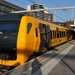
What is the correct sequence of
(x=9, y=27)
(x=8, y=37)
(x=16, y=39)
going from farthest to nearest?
(x=9, y=27) < (x=8, y=37) < (x=16, y=39)

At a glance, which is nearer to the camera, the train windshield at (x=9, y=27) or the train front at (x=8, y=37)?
the train front at (x=8, y=37)

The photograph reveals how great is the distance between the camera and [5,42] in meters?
11.9

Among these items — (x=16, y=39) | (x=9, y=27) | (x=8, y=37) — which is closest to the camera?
(x=16, y=39)

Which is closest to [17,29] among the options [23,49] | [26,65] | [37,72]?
[23,49]

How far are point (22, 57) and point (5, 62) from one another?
90 cm

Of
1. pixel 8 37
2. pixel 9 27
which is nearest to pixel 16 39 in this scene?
pixel 8 37

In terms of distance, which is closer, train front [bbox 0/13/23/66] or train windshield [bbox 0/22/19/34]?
train front [bbox 0/13/23/66]

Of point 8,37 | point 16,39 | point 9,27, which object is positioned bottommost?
point 16,39

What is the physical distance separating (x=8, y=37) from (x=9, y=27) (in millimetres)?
591

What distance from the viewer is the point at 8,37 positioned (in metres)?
11.9

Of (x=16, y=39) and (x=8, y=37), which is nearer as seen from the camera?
(x=16, y=39)

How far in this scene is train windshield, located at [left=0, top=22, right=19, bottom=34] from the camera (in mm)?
12055

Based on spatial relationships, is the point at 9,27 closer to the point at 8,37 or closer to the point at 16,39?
the point at 8,37

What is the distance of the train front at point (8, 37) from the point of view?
11430 mm
